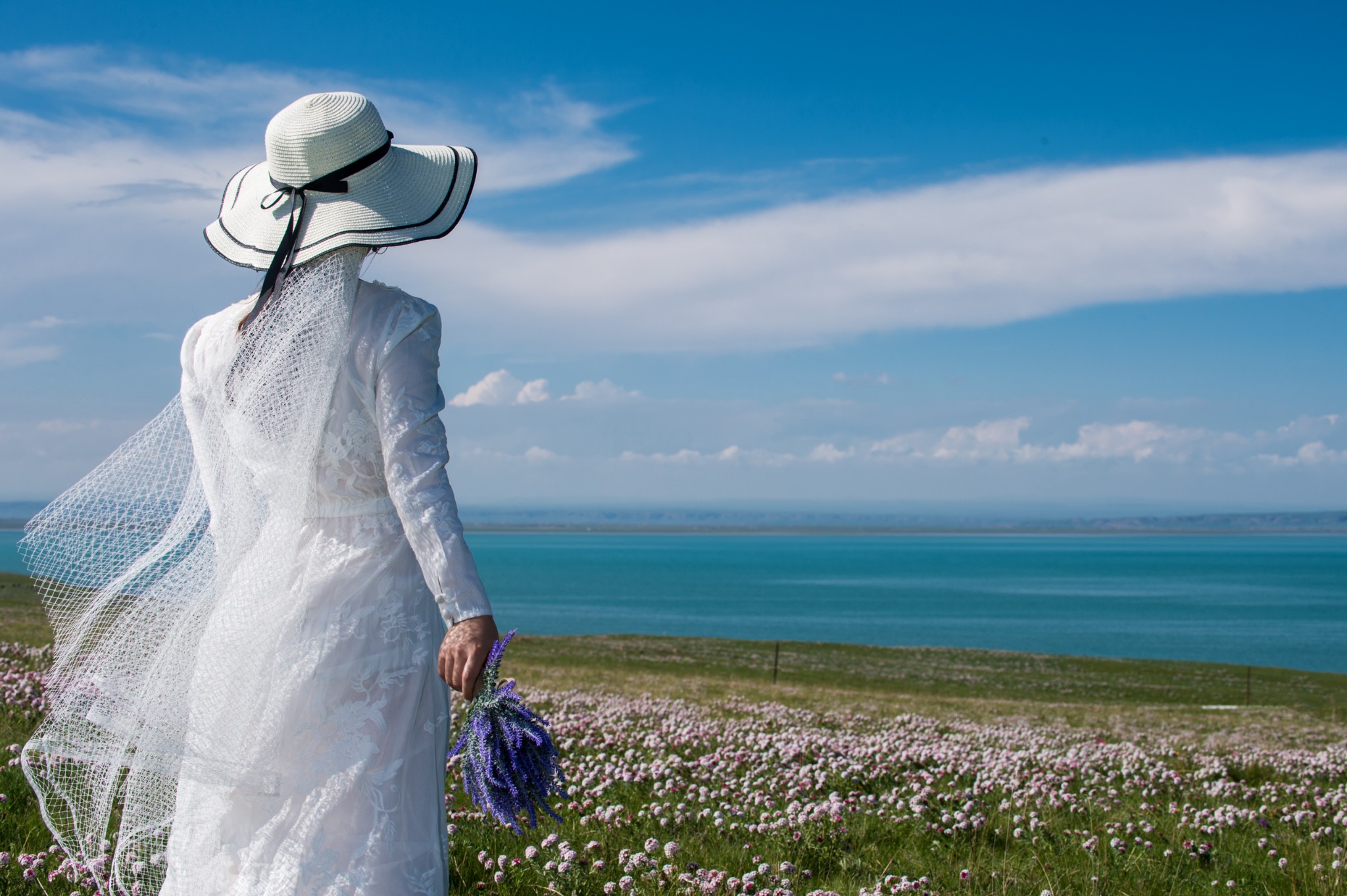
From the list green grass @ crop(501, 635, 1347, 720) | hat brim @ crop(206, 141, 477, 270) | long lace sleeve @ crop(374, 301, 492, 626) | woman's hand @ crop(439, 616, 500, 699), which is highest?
hat brim @ crop(206, 141, 477, 270)

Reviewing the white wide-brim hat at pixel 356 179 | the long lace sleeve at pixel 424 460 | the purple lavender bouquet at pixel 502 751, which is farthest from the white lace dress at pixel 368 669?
the white wide-brim hat at pixel 356 179

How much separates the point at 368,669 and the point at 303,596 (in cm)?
31

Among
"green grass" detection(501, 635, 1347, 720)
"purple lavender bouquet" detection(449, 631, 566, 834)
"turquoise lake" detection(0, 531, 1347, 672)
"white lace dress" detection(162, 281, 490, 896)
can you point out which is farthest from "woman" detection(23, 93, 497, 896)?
"turquoise lake" detection(0, 531, 1347, 672)

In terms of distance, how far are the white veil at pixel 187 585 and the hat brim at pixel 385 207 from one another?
116 millimetres

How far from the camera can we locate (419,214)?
342 centimetres

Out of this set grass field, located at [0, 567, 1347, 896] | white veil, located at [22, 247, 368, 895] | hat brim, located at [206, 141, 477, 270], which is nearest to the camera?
white veil, located at [22, 247, 368, 895]

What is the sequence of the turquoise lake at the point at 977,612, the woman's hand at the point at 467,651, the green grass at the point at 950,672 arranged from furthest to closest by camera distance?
the turquoise lake at the point at 977,612, the green grass at the point at 950,672, the woman's hand at the point at 467,651

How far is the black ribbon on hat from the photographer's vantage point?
3.46 m

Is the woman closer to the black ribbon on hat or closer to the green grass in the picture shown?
the black ribbon on hat

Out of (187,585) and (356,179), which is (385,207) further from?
(187,585)

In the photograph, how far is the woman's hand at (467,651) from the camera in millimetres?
3012

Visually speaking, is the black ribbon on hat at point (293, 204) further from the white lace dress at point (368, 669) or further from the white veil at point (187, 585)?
the white lace dress at point (368, 669)

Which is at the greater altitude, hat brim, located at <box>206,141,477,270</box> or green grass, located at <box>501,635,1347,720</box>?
hat brim, located at <box>206,141,477,270</box>

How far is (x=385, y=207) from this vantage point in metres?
3.45
